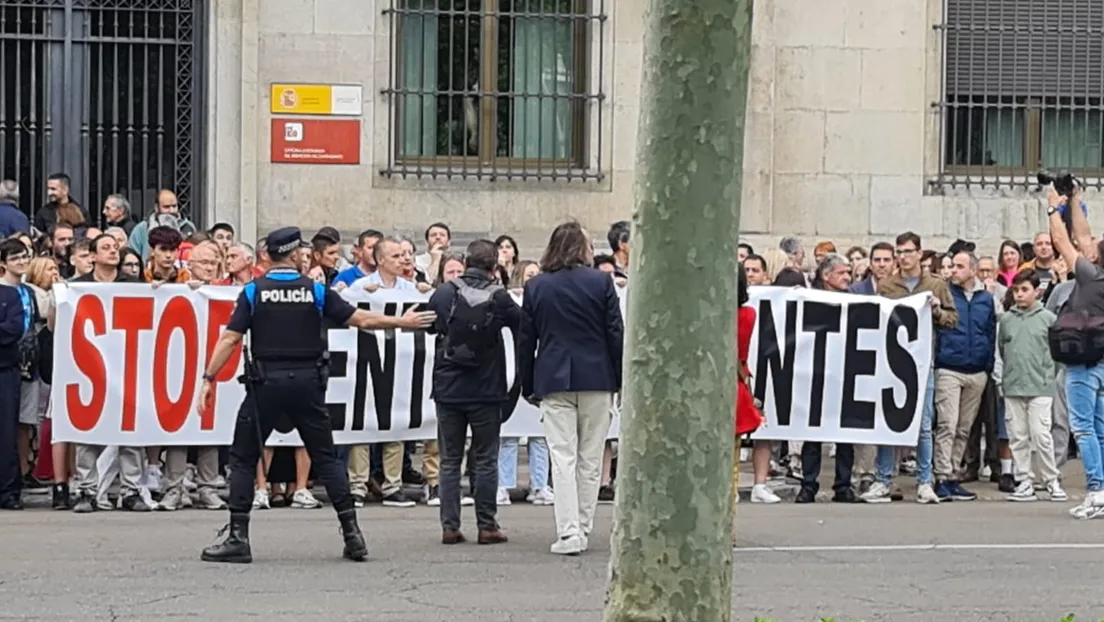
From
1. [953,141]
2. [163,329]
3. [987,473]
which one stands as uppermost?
[953,141]

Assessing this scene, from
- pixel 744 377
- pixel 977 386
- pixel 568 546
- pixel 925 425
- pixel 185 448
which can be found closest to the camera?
pixel 568 546

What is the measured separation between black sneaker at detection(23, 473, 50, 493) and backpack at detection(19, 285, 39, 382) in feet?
2.54

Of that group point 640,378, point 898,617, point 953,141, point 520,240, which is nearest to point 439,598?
point 898,617

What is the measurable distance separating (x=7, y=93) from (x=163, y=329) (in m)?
5.73

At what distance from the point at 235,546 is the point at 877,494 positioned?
18.3ft

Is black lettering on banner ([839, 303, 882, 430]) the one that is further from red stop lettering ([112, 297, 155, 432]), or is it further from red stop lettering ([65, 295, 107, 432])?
red stop lettering ([65, 295, 107, 432])

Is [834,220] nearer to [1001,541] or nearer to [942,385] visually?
[942,385]

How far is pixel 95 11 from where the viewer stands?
1889cm

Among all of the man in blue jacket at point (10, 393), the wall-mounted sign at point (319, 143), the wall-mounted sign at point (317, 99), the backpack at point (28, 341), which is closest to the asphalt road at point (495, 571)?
the man in blue jacket at point (10, 393)

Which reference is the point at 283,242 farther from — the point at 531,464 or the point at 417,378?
the point at 531,464

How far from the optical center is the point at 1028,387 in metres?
15.1

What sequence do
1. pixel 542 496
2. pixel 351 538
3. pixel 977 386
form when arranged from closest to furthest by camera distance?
1. pixel 351 538
2. pixel 542 496
3. pixel 977 386

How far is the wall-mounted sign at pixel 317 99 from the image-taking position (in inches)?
743

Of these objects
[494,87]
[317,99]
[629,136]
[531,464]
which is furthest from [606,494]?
[494,87]
